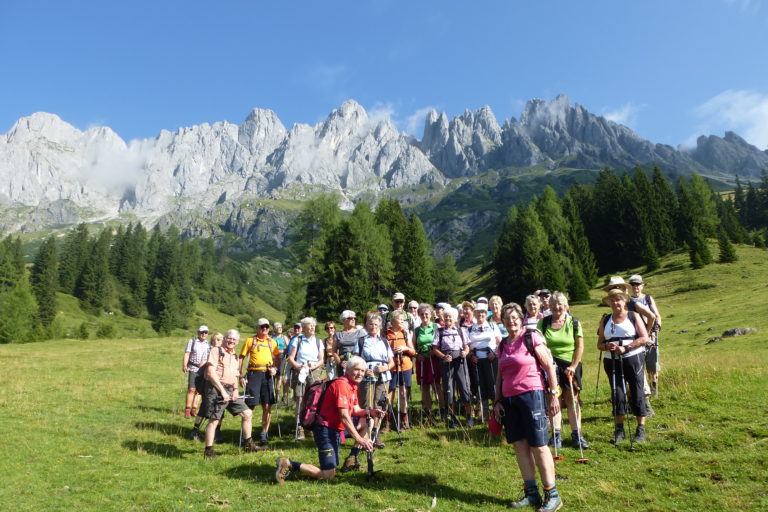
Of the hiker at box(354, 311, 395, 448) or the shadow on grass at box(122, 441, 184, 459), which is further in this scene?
the shadow on grass at box(122, 441, 184, 459)

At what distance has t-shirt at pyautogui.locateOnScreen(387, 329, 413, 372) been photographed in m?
11.2

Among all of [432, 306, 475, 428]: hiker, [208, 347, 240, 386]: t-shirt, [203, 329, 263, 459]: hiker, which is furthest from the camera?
[432, 306, 475, 428]: hiker

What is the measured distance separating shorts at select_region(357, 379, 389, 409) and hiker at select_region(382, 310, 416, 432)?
0.87 metres

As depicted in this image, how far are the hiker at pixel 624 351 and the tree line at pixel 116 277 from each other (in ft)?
276

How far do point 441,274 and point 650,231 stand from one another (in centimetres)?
3859

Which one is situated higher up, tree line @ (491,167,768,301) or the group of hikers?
tree line @ (491,167,768,301)

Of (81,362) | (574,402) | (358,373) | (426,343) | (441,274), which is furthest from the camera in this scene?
(441,274)

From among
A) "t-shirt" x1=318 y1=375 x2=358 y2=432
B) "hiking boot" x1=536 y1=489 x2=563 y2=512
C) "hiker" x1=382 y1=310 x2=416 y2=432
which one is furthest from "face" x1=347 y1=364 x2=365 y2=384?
"hiking boot" x1=536 y1=489 x2=563 y2=512

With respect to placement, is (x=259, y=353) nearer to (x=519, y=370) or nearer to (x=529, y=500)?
(x=519, y=370)

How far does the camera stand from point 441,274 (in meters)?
91.6

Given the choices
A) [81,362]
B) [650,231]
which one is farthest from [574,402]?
[650,231]

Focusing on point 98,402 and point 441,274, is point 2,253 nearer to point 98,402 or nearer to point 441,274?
point 441,274

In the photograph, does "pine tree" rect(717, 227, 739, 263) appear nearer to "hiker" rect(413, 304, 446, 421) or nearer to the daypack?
"hiker" rect(413, 304, 446, 421)

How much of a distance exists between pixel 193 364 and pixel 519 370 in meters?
12.4
